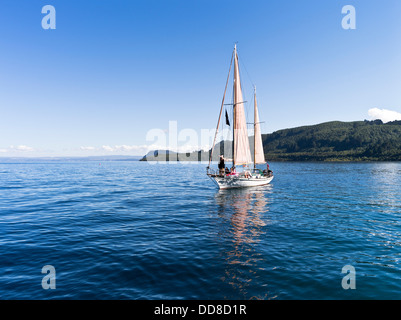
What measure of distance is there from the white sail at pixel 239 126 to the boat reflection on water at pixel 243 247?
50.8ft

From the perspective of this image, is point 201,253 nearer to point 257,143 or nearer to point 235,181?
point 235,181

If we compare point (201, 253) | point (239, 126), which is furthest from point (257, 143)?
point (201, 253)

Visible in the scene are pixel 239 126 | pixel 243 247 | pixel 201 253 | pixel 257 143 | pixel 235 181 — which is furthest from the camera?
pixel 257 143

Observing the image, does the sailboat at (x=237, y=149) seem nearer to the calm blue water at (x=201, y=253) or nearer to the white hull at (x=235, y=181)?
the white hull at (x=235, y=181)

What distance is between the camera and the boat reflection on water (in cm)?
995

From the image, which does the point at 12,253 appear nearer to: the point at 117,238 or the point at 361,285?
the point at 117,238

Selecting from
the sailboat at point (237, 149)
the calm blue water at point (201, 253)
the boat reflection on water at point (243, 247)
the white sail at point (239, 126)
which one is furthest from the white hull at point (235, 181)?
the calm blue water at point (201, 253)

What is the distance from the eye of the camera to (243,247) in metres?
14.8

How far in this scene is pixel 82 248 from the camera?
14.6 m

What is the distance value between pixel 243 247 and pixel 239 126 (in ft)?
97.8

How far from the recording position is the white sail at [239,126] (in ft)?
134

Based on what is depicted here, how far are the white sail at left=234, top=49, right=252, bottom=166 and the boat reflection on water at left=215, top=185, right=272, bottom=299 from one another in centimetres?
1547

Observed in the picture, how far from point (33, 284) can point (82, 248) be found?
4.45 meters
